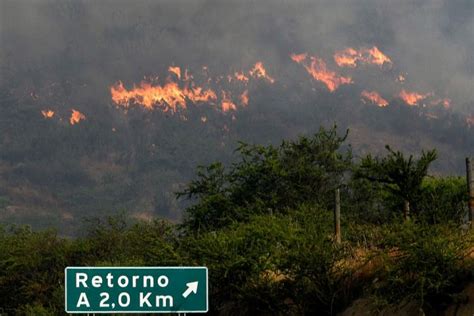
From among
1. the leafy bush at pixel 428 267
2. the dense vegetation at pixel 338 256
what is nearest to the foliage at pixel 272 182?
the dense vegetation at pixel 338 256

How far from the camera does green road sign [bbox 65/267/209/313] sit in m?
15.6

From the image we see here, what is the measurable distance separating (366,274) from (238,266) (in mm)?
5537

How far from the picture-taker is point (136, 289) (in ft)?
51.3

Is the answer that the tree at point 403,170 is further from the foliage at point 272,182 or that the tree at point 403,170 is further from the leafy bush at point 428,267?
the foliage at point 272,182

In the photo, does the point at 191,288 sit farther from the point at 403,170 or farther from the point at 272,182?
the point at 272,182

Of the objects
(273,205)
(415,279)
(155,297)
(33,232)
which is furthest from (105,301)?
(33,232)

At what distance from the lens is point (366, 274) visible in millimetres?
27875

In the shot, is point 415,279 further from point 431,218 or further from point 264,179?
point 264,179

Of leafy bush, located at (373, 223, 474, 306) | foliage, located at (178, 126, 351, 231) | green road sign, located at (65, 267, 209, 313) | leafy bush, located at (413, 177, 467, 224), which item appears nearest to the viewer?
green road sign, located at (65, 267, 209, 313)

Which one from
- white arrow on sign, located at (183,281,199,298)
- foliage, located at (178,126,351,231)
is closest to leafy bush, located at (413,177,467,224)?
white arrow on sign, located at (183,281,199,298)

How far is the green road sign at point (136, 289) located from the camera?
1561cm

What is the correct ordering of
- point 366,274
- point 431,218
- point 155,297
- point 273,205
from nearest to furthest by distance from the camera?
point 155,297 → point 431,218 → point 366,274 → point 273,205

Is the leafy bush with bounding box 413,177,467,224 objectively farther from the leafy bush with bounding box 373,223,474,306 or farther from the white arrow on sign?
the white arrow on sign

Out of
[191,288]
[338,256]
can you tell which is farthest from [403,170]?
[191,288]
